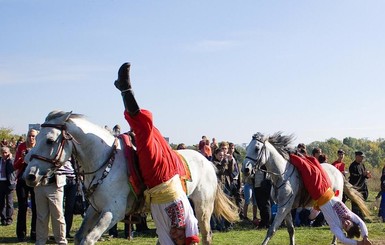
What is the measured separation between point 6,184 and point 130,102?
7.99 metres

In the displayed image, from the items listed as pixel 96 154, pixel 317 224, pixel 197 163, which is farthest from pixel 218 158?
pixel 96 154

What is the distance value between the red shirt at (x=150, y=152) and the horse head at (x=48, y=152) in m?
0.81

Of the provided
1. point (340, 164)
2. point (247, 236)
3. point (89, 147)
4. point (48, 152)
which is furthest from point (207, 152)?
point (48, 152)

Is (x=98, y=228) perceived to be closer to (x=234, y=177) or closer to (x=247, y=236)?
(x=247, y=236)

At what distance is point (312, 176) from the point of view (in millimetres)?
8586

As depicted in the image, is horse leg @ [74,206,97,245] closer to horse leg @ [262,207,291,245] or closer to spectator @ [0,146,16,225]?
horse leg @ [262,207,291,245]

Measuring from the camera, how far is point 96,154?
555 centimetres

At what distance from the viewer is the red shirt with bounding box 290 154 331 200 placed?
8031mm

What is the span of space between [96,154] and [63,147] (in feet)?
1.16

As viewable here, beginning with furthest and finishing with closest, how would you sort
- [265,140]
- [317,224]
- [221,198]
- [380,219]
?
[380,219] → [317,224] → [265,140] → [221,198]

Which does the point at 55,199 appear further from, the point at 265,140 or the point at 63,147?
the point at 265,140

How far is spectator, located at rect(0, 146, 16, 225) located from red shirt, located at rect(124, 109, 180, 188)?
721 centimetres

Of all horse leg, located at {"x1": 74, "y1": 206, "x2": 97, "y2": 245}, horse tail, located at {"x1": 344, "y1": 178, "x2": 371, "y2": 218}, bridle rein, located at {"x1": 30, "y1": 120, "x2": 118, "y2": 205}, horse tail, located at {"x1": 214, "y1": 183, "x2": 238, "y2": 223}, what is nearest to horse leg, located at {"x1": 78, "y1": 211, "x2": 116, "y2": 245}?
horse leg, located at {"x1": 74, "y1": 206, "x2": 97, "y2": 245}

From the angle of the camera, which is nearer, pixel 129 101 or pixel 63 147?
pixel 129 101
